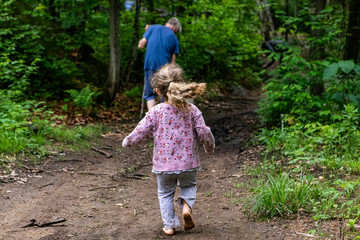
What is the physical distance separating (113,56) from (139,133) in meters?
6.98

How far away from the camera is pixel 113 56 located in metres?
10.0

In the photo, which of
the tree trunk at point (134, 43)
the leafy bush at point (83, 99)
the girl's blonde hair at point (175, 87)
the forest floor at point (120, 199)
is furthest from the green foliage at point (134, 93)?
the girl's blonde hair at point (175, 87)

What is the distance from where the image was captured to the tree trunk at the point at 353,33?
7.91 meters

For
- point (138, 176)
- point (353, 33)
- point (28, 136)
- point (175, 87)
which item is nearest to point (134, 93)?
point (28, 136)

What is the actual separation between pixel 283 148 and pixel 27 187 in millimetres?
4057

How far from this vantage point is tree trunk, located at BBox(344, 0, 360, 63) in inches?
311

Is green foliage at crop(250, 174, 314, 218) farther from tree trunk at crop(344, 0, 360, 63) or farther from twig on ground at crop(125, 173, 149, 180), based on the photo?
tree trunk at crop(344, 0, 360, 63)

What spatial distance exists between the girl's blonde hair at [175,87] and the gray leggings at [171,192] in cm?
69

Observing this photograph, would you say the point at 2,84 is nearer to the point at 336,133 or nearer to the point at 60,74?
the point at 60,74

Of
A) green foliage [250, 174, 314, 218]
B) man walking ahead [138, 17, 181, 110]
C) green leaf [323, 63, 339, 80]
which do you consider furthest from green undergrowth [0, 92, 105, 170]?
green leaf [323, 63, 339, 80]

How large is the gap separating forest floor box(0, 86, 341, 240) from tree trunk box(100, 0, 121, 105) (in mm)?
2711

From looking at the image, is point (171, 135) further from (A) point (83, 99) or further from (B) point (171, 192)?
(A) point (83, 99)

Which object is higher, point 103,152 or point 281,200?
point 281,200

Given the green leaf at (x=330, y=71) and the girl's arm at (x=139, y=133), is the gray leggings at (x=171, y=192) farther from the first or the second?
the green leaf at (x=330, y=71)
